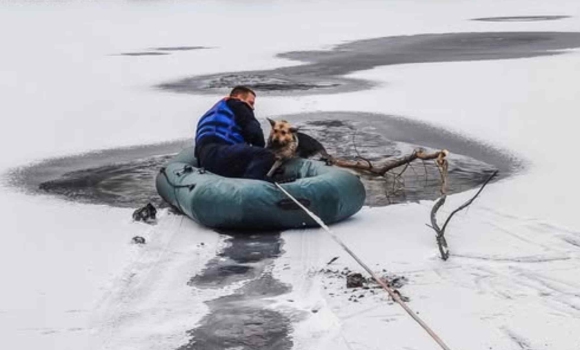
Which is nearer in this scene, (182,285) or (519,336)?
(519,336)

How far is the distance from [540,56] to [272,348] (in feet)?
48.7

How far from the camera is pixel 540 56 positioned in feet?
61.8

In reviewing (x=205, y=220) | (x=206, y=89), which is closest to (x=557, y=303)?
(x=205, y=220)

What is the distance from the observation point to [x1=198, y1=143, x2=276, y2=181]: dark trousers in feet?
25.6

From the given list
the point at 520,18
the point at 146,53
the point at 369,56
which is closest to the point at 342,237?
the point at 369,56

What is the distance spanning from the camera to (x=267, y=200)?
23.7 ft

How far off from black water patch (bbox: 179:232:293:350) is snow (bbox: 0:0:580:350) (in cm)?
9

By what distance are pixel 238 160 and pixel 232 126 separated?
0.56 meters

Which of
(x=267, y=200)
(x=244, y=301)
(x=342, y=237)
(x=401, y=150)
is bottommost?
(x=401, y=150)

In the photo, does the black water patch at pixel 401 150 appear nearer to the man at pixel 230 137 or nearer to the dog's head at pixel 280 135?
the dog's head at pixel 280 135

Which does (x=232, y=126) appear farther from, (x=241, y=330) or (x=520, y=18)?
(x=520, y=18)

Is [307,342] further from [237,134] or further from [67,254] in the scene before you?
[237,134]

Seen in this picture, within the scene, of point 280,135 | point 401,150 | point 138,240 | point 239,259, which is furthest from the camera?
point 401,150

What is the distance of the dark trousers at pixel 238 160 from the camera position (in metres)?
7.79
